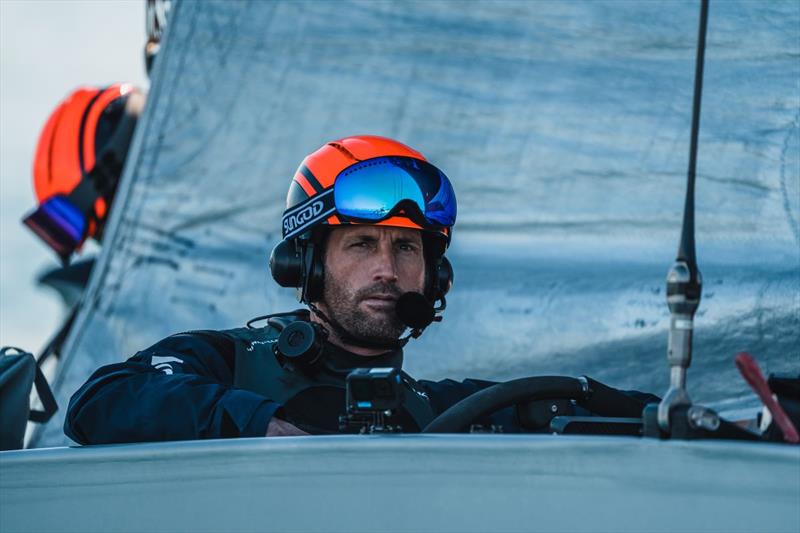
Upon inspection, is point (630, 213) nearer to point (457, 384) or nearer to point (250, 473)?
point (457, 384)

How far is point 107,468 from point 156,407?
1.47 feet

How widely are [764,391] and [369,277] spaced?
1.49 m

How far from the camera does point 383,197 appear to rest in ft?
9.74

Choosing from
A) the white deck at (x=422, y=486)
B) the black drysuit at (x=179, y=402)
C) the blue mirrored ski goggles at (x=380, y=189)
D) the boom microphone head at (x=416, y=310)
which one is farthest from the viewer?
the blue mirrored ski goggles at (x=380, y=189)

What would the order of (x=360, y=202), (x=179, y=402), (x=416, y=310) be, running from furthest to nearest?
(x=360, y=202) → (x=416, y=310) → (x=179, y=402)

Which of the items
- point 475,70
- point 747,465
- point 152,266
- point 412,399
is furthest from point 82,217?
point 747,465

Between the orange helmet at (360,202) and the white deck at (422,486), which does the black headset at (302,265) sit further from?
the white deck at (422,486)

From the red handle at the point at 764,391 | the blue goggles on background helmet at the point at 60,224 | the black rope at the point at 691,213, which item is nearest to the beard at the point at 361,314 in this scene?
the black rope at the point at 691,213

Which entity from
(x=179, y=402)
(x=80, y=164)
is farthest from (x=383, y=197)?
(x=80, y=164)

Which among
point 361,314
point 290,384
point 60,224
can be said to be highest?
point 60,224

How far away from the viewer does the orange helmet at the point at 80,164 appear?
6.49m

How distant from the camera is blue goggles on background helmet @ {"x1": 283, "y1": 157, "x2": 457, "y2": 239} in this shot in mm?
2967

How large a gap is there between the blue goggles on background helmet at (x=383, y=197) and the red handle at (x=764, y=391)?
141cm

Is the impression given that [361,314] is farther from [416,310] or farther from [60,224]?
[60,224]
